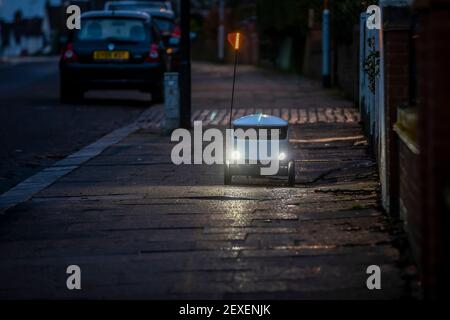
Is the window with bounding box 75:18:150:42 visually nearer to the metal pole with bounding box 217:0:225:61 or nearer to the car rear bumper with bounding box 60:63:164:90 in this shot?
the car rear bumper with bounding box 60:63:164:90

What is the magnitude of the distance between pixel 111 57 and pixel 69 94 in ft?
4.22

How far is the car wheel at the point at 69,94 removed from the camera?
20.7 metres

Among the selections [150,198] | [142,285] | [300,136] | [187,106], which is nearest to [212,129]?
[187,106]

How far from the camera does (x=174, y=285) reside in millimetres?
6562

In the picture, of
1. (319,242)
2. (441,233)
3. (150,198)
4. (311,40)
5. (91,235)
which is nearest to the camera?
(441,233)

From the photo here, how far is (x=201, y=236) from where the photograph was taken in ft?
26.1

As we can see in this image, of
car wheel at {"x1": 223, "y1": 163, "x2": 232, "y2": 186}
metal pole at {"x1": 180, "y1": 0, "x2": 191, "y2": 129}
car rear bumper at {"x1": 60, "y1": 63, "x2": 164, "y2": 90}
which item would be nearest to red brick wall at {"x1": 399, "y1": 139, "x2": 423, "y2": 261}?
car wheel at {"x1": 223, "y1": 163, "x2": 232, "y2": 186}

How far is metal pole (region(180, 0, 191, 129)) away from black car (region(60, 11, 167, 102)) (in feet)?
13.1

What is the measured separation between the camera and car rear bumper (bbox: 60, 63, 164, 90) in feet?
66.0

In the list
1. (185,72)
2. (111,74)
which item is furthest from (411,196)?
(111,74)

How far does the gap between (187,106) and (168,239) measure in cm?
810

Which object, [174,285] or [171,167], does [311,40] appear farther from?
[174,285]

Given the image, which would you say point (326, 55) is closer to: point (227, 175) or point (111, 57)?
point (111, 57)

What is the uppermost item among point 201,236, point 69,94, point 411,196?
point 411,196
